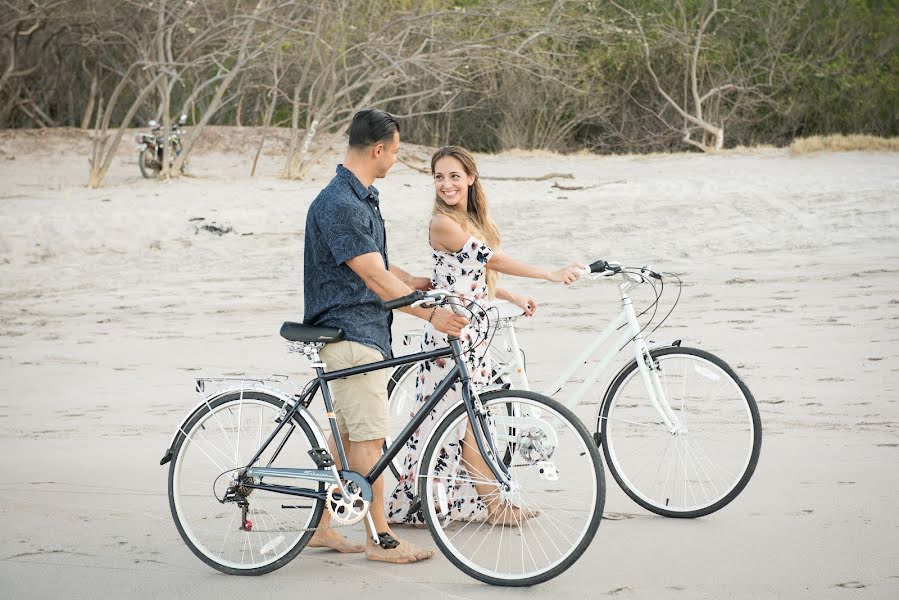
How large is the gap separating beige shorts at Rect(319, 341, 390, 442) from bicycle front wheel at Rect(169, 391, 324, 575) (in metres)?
0.18

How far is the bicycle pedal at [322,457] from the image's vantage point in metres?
4.03

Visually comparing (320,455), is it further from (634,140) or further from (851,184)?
(634,140)

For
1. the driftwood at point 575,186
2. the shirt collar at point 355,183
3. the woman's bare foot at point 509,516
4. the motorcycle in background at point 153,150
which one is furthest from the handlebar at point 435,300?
the motorcycle in background at point 153,150

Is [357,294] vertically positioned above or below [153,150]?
above

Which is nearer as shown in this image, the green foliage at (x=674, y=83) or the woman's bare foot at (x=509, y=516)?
the woman's bare foot at (x=509, y=516)

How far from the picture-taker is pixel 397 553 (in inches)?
166

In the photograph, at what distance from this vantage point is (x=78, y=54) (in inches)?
939

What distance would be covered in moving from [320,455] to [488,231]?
1.28m

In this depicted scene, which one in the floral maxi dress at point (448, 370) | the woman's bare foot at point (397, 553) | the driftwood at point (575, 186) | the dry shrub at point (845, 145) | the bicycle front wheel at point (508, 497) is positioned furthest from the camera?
the dry shrub at point (845, 145)

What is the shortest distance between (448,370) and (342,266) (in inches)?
28.7

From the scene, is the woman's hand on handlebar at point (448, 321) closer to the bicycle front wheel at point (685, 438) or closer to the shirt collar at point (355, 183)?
the shirt collar at point (355, 183)

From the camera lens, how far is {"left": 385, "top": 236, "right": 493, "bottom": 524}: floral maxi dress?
4527 mm

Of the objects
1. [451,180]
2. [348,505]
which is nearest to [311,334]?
[348,505]

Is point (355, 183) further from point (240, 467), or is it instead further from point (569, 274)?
point (240, 467)
